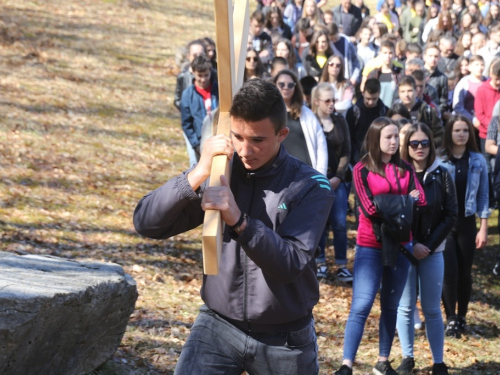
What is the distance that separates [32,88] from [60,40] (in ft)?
12.8

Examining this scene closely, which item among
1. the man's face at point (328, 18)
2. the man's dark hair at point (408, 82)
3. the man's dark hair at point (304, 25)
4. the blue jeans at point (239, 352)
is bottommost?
the blue jeans at point (239, 352)

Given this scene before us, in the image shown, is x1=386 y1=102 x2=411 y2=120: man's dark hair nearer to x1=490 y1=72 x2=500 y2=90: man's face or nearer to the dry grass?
the dry grass

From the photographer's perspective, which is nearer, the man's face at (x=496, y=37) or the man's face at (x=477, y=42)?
the man's face at (x=496, y=37)

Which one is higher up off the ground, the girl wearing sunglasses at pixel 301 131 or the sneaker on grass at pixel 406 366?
the girl wearing sunglasses at pixel 301 131

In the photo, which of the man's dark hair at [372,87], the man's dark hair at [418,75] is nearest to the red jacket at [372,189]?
the man's dark hair at [372,87]

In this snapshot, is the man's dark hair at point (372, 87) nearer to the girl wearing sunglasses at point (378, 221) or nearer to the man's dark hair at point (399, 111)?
the man's dark hair at point (399, 111)

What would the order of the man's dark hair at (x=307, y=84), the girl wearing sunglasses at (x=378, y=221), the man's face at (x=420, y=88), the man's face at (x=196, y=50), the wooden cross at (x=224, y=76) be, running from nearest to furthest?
the wooden cross at (x=224, y=76), the girl wearing sunglasses at (x=378, y=221), the man's dark hair at (x=307, y=84), the man's face at (x=420, y=88), the man's face at (x=196, y=50)

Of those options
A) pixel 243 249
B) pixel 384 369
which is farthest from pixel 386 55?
pixel 243 249

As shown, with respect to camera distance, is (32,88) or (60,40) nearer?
(32,88)

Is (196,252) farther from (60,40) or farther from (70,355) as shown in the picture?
(60,40)

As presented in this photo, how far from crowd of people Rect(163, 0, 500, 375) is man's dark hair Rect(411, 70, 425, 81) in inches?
0.5

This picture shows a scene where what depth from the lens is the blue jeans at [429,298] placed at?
622cm

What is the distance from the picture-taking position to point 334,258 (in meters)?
9.65

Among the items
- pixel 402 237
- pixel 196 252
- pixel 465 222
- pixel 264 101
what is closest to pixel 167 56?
pixel 196 252
